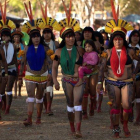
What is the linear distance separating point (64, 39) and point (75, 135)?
179cm

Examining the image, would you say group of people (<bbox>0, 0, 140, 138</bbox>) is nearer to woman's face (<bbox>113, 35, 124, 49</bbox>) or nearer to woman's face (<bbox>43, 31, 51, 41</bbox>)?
woman's face (<bbox>113, 35, 124, 49</bbox>)

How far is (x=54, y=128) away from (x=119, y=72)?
6.68ft

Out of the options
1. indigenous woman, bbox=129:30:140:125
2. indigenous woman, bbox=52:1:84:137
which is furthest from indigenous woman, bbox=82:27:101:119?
indigenous woman, bbox=52:1:84:137

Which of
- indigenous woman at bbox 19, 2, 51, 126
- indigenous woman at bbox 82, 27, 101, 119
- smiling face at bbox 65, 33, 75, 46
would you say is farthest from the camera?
indigenous woman at bbox 82, 27, 101, 119

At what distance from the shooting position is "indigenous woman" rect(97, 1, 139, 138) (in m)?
8.81

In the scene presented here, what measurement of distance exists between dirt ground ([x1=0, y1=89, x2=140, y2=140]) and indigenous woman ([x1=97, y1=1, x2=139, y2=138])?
557mm

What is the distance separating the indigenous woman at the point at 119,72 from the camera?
8812 mm

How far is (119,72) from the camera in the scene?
347 inches

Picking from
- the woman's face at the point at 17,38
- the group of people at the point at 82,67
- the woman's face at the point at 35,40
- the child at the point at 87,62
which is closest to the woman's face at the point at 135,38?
the group of people at the point at 82,67

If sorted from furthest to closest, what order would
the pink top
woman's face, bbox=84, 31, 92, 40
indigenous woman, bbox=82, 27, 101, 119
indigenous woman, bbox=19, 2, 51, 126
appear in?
woman's face, bbox=84, 31, 92, 40 → indigenous woman, bbox=82, 27, 101, 119 → indigenous woman, bbox=19, 2, 51, 126 → the pink top

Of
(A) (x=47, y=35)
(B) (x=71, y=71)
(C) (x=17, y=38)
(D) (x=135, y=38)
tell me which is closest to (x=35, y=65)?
(B) (x=71, y=71)

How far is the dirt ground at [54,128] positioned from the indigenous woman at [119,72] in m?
0.56

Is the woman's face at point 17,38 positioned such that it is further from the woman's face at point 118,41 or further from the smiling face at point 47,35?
the woman's face at point 118,41

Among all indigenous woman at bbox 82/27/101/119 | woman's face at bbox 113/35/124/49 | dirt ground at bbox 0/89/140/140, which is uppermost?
woman's face at bbox 113/35/124/49
